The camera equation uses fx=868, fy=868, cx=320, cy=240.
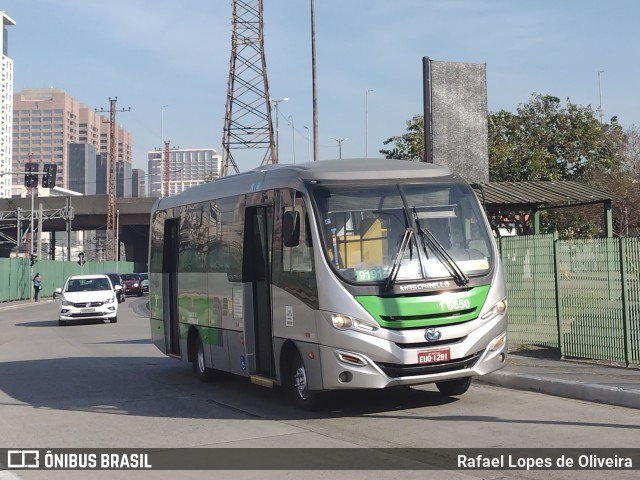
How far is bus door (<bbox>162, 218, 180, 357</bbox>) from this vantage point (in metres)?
15.0

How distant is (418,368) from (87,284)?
A: 23.8m

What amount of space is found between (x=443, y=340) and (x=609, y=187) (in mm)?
37718

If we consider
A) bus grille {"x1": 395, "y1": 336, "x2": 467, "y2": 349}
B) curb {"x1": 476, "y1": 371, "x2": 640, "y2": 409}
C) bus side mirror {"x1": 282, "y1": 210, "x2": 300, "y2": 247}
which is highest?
bus side mirror {"x1": 282, "y1": 210, "x2": 300, "y2": 247}

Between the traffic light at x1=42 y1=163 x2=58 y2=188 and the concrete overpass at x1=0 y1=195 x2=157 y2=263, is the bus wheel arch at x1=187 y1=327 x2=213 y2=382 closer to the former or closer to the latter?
the traffic light at x1=42 y1=163 x2=58 y2=188

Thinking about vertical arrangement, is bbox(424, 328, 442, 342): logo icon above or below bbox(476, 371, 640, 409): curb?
above

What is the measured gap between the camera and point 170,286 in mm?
15312

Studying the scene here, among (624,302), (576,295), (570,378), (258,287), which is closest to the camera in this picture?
(570,378)

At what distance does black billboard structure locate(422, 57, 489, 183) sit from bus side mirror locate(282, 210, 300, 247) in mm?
8110

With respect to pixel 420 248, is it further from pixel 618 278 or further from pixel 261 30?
pixel 261 30

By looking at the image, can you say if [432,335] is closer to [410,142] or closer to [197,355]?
[197,355]

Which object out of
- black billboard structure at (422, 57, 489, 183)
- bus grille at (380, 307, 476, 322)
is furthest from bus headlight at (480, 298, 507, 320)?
black billboard structure at (422, 57, 489, 183)

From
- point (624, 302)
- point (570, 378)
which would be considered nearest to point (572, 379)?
point (570, 378)

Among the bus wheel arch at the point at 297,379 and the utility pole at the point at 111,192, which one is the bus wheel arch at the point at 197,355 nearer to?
the bus wheel arch at the point at 297,379

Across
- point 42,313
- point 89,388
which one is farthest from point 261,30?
point 89,388
